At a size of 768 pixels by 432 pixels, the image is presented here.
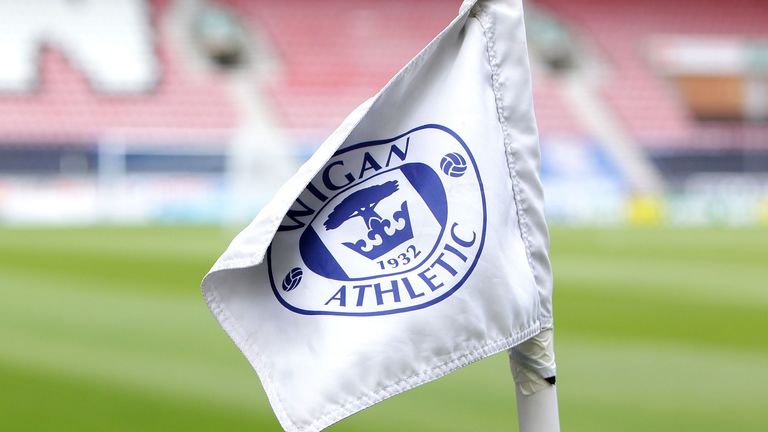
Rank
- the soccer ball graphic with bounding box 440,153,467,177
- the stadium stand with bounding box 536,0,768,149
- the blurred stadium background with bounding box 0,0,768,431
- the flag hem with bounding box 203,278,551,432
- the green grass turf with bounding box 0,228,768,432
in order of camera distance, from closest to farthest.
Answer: the flag hem with bounding box 203,278,551,432 < the soccer ball graphic with bounding box 440,153,467,177 < the green grass turf with bounding box 0,228,768,432 < the blurred stadium background with bounding box 0,0,768,431 < the stadium stand with bounding box 536,0,768,149

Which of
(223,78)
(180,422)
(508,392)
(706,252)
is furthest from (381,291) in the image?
(223,78)

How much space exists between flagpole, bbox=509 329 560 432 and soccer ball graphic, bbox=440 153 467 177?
0.33 metres

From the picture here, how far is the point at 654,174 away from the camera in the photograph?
55.0ft

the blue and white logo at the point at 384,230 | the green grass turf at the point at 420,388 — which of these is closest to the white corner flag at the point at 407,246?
the blue and white logo at the point at 384,230

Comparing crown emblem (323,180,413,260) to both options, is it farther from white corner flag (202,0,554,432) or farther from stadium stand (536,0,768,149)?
stadium stand (536,0,768,149)

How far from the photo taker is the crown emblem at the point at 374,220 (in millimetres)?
1851

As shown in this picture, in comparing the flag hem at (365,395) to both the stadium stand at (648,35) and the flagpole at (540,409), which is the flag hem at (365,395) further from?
the stadium stand at (648,35)

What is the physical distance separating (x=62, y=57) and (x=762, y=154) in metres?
11.3

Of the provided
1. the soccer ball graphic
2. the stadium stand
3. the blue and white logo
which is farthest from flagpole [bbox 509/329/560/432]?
the stadium stand

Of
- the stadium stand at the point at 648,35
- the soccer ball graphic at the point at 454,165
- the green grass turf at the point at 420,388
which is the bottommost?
the green grass turf at the point at 420,388

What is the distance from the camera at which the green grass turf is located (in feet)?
10.5

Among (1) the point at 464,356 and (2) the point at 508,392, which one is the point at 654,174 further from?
(1) the point at 464,356

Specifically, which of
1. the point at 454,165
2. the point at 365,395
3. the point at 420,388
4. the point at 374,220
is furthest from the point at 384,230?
the point at 420,388

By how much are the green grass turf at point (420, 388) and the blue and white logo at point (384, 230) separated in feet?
4.24
